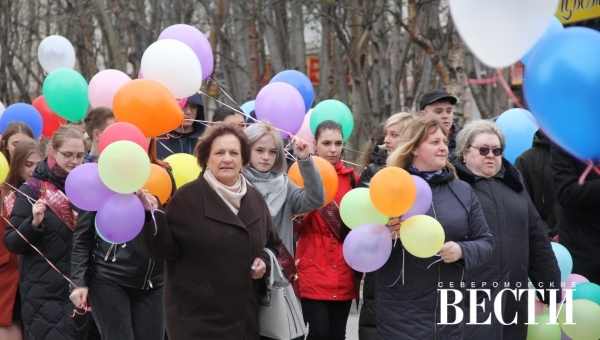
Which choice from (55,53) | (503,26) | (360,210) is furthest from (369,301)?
(55,53)

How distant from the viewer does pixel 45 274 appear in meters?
6.80

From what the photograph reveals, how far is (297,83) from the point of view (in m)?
8.44

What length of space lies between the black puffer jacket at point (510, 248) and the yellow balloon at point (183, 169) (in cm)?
168

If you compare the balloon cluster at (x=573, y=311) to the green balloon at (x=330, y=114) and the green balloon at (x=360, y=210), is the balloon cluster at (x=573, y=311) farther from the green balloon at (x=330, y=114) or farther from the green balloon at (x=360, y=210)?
the green balloon at (x=330, y=114)

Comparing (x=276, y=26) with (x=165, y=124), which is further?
(x=276, y=26)

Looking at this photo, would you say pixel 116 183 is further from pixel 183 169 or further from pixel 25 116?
pixel 25 116

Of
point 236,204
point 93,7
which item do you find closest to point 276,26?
point 93,7

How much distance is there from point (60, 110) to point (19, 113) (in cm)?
91

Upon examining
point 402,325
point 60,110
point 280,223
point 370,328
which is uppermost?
point 60,110

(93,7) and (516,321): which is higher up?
(93,7)

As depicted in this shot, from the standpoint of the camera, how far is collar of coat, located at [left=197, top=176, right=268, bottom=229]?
5.23 metres

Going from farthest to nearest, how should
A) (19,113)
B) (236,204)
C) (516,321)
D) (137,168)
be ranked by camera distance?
1. (19,113)
2. (516,321)
3. (236,204)
4. (137,168)

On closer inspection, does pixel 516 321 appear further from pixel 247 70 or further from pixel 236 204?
pixel 247 70

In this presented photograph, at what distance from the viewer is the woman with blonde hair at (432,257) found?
555 cm
